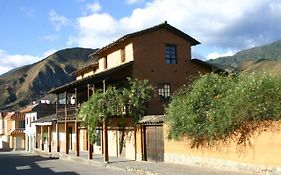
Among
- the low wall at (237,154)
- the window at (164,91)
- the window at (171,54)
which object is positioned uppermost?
the window at (171,54)

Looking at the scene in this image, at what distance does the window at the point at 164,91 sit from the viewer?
31016 mm

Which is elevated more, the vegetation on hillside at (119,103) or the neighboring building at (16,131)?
the vegetation on hillside at (119,103)

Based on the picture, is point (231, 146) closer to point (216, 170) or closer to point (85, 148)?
point (216, 170)

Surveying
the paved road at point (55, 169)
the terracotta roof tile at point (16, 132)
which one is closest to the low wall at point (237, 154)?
the paved road at point (55, 169)

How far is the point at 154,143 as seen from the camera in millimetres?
25422

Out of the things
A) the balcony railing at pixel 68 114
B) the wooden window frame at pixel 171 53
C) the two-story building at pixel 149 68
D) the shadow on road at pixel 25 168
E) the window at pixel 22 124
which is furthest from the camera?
the window at pixel 22 124

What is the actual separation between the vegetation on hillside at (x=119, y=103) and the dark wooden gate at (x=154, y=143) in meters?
1.74

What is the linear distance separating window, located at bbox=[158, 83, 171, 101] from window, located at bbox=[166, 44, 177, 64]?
176 cm

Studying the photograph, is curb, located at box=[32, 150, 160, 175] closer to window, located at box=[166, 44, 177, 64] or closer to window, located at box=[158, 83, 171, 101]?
window, located at box=[158, 83, 171, 101]

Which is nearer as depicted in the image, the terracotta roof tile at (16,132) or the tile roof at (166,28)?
the tile roof at (166,28)

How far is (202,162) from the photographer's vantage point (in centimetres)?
2080

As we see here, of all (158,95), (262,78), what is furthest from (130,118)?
(262,78)

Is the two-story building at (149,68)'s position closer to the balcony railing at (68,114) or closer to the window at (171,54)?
Answer: the window at (171,54)

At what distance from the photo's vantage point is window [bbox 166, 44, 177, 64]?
31.9 meters
